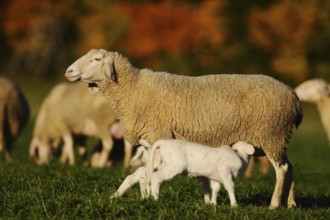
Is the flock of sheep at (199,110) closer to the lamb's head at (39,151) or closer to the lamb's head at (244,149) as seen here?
the lamb's head at (244,149)

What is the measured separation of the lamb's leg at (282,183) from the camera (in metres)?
8.71

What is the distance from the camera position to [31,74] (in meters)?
56.1

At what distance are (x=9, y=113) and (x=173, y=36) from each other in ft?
106

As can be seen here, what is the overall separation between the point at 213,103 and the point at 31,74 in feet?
159

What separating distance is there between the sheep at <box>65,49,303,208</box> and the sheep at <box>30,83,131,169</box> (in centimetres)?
591

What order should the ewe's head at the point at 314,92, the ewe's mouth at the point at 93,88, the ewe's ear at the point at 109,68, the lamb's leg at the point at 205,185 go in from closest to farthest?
the lamb's leg at the point at 205,185
the ewe's ear at the point at 109,68
the ewe's mouth at the point at 93,88
the ewe's head at the point at 314,92

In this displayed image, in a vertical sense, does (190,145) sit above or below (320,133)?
above

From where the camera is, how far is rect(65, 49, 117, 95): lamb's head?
8852mm

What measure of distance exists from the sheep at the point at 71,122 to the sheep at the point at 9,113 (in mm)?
705

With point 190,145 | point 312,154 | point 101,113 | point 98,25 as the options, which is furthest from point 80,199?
point 98,25

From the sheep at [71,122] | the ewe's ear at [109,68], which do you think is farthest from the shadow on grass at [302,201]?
the sheep at [71,122]

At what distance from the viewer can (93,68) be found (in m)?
8.89

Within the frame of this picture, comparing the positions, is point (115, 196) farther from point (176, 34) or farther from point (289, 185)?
point (176, 34)

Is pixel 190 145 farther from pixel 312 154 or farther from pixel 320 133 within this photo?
pixel 320 133
